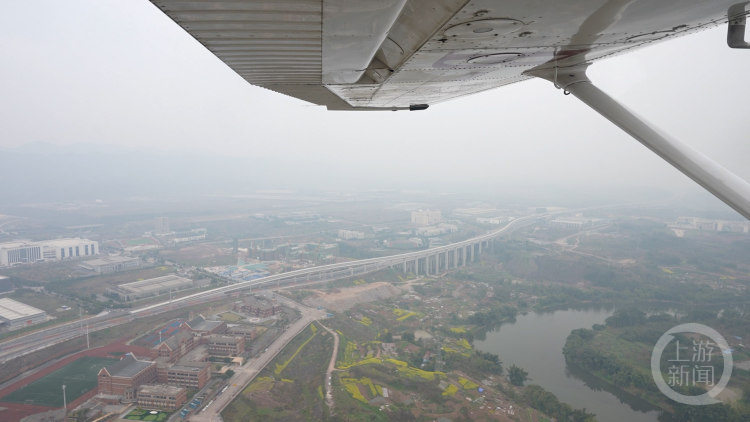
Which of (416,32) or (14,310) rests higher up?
(416,32)

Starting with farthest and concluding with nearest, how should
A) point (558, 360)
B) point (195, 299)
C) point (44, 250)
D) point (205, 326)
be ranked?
point (44, 250) → point (195, 299) → point (205, 326) → point (558, 360)

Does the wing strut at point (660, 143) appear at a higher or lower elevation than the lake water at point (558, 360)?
higher

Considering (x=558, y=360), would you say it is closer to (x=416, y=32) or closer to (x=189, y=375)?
(x=189, y=375)

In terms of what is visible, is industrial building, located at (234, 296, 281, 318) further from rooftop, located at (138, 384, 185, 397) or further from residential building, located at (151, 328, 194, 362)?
rooftop, located at (138, 384, 185, 397)

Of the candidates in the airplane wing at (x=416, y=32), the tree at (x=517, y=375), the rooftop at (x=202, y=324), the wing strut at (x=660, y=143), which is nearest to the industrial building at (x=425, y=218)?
the rooftop at (x=202, y=324)

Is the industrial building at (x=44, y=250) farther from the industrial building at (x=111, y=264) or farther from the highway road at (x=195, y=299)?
the highway road at (x=195, y=299)

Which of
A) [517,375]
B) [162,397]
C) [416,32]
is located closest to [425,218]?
[517,375]

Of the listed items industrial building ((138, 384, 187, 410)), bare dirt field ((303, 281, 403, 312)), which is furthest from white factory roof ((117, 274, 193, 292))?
industrial building ((138, 384, 187, 410))
